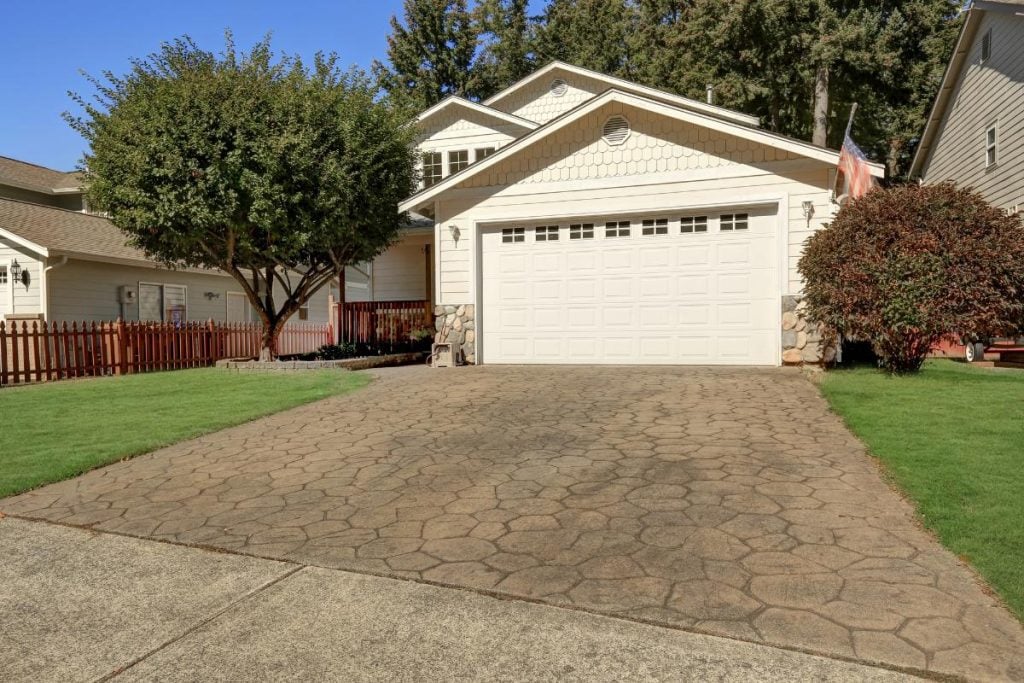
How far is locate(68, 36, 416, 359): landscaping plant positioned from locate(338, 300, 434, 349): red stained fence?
176 centimetres

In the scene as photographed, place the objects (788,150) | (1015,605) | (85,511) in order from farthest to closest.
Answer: (788,150) → (85,511) → (1015,605)

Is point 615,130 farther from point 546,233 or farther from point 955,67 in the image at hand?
point 955,67

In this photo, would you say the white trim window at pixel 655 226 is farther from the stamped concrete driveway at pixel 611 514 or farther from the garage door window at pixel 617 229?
the stamped concrete driveway at pixel 611 514

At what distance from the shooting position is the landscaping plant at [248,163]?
1315 centimetres

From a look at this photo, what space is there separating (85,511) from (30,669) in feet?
7.83

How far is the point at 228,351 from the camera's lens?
714 inches

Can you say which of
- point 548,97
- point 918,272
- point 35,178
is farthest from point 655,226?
point 35,178

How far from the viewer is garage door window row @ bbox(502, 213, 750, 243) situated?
11828 millimetres

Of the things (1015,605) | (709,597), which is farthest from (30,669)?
(1015,605)

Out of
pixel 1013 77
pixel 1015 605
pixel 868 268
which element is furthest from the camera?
pixel 1013 77

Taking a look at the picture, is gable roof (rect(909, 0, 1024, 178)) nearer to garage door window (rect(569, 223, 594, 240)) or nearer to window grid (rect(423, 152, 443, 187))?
garage door window (rect(569, 223, 594, 240))

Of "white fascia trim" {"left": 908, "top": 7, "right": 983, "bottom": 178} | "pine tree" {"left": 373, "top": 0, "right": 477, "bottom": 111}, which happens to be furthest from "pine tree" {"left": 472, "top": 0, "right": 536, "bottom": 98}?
"white fascia trim" {"left": 908, "top": 7, "right": 983, "bottom": 178}

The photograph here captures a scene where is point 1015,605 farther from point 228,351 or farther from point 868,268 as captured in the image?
point 228,351

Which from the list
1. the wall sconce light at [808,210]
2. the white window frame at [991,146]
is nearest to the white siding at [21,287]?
the wall sconce light at [808,210]
